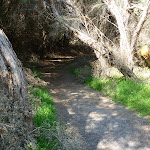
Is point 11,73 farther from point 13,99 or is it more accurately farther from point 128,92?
point 128,92

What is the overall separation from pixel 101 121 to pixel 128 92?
2.05 m

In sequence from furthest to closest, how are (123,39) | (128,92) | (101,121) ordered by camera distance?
(123,39)
(128,92)
(101,121)

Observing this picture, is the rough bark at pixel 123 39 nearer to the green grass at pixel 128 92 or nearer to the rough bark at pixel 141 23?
the rough bark at pixel 141 23

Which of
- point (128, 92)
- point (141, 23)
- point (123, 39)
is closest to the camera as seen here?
point (128, 92)

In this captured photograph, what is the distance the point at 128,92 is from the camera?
22.3 ft

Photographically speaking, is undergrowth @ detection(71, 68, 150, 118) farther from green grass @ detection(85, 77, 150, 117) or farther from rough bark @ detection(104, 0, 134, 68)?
rough bark @ detection(104, 0, 134, 68)

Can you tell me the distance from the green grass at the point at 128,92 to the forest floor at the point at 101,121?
0.26 m

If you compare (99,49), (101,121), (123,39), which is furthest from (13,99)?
(123,39)

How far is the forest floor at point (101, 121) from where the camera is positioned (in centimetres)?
408

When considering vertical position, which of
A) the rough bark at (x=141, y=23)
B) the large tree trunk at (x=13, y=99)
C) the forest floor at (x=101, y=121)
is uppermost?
the rough bark at (x=141, y=23)

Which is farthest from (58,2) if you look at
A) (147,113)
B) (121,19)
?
(147,113)

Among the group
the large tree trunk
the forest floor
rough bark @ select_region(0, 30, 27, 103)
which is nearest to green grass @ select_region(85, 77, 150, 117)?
the forest floor

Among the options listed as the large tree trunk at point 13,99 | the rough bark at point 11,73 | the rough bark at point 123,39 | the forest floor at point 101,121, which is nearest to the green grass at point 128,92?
the forest floor at point 101,121

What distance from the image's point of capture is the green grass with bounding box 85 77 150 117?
19.0 feet
